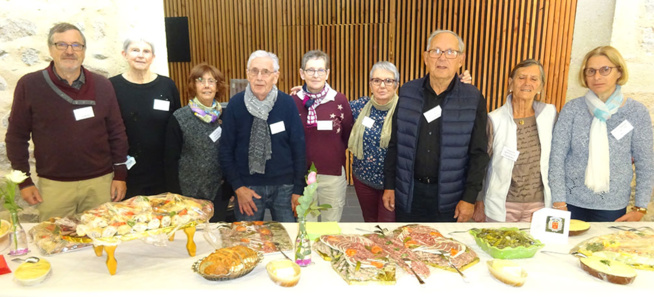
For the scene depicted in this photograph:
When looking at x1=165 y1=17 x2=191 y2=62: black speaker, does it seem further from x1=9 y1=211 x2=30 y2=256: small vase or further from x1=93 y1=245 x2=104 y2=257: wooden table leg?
x1=93 y1=245 x2=104 y2=257: wooden table leg

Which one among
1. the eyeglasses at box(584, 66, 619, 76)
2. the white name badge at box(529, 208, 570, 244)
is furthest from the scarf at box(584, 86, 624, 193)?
the white name badge at box(529, 208, 570, 244)

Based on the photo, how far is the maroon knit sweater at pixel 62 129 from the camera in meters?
2.29

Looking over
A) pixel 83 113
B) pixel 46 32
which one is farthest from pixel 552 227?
pixel 46 32

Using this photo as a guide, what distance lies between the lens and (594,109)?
215 centimetres

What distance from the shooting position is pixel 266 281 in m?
1.48

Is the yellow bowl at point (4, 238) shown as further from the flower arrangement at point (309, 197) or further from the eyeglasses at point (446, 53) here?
the eyeglasses at point (446, 53)

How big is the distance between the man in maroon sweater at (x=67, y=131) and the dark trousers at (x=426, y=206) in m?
1.88

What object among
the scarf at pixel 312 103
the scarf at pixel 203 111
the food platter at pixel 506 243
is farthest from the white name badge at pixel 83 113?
the food platter at pixel 506 243

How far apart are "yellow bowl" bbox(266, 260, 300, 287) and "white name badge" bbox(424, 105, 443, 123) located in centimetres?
125

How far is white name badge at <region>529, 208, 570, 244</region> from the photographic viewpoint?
5.82ft

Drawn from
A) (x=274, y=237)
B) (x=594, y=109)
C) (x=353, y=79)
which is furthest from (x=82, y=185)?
(x=353, y=79)

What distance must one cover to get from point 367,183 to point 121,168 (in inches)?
64.7

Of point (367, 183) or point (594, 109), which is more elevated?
point (594, 109)

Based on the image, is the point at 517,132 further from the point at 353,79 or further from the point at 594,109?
the point at 353,79
